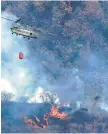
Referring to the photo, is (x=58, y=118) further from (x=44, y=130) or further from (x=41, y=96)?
(x=41, y=96)

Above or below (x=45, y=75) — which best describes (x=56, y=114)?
below

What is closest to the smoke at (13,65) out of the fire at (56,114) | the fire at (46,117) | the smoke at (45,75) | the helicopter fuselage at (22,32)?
A: the smoke at (45,75)

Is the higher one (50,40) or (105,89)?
(50,40)

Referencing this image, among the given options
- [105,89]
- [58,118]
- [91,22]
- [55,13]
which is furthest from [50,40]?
[58,118]

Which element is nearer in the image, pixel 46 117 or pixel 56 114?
pixel 46 117

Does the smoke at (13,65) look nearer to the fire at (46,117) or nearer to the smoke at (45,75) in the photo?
the smoke at (45,75)

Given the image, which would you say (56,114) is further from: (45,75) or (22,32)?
(22,32)

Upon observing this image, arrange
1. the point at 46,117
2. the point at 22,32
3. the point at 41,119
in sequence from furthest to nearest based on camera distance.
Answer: the point at 41,119 < the point at 46,117 < the point at 22,32

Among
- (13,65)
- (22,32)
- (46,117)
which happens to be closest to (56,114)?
(46,117)

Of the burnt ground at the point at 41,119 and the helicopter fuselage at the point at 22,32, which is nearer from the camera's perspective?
the helicopter fuselage at the point at 22,32

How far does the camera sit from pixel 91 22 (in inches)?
2247

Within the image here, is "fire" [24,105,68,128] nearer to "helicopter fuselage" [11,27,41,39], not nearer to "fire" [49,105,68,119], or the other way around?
"fire" [49,105,68,119]

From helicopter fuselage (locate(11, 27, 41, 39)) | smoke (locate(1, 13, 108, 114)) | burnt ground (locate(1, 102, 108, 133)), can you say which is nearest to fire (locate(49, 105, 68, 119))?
burnt ground (locate(1, 102, 108, 133))

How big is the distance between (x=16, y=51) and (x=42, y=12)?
32.8ft
